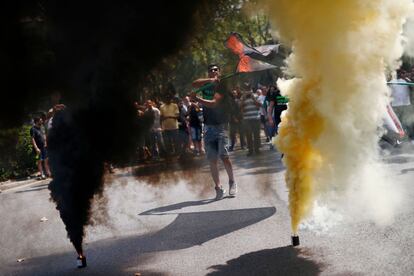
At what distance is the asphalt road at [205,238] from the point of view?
5324 mm

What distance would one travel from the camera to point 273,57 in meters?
8.23

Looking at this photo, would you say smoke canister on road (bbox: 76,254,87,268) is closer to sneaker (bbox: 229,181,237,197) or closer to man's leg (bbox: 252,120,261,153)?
sneaker (bbox: 229,181,237,197)

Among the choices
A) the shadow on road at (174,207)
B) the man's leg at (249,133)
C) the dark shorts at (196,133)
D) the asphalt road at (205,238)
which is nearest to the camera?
the asphalt road at (205,238)

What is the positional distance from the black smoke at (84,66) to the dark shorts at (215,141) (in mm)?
2996

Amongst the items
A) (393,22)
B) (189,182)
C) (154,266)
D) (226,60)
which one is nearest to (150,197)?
(189,182)

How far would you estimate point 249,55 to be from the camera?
7203mm

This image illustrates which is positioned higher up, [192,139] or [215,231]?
[192,139]

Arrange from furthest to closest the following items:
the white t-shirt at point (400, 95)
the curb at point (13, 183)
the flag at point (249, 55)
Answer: the curb at point (13, 183)
the white t-shirt at point (400, 95)
the flag at point (249, 55)

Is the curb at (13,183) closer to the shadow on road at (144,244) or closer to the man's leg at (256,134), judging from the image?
the man's leg at (256,134)

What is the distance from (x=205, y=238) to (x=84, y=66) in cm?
236

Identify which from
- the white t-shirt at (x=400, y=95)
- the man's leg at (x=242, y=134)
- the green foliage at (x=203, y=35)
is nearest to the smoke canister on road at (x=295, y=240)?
the green foliage at (x=203, y=35)

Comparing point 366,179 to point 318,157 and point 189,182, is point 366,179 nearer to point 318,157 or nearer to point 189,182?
point 318,157

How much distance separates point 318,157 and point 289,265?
0.96m

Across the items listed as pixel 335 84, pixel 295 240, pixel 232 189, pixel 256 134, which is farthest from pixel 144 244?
pixel 256 134
